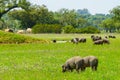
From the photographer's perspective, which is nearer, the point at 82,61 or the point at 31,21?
the point at 82,61

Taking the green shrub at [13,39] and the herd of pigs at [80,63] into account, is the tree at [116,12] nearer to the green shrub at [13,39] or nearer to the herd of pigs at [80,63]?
the green shrub at [13,39]

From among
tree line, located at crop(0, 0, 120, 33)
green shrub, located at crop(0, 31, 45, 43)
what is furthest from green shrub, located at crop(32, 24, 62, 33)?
green shrub, located at crop(0, 31, 45, 43)

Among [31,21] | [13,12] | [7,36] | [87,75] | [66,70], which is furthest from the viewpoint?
[13,12]

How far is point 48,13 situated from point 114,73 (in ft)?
476

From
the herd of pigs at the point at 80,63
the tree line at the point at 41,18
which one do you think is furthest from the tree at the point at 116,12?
the herd of pigs at the point at 80,63

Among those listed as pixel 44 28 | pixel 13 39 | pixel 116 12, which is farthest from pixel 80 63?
pixel 116 12

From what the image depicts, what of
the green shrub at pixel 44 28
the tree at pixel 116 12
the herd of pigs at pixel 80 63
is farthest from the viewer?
the tree at pixel 116 12

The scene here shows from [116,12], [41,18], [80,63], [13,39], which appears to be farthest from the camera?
[41,18]

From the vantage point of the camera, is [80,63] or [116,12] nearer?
[80,63]

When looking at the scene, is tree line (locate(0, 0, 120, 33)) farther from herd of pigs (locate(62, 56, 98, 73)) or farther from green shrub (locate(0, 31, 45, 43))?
herd of pigs (locate(62, 56, 98, 73))

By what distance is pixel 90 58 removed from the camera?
19.2 m

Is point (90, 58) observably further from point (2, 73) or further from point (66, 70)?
point (2, 73)

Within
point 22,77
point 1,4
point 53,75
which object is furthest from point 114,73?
point 1,4

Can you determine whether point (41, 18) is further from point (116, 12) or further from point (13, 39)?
point (13, 39)
